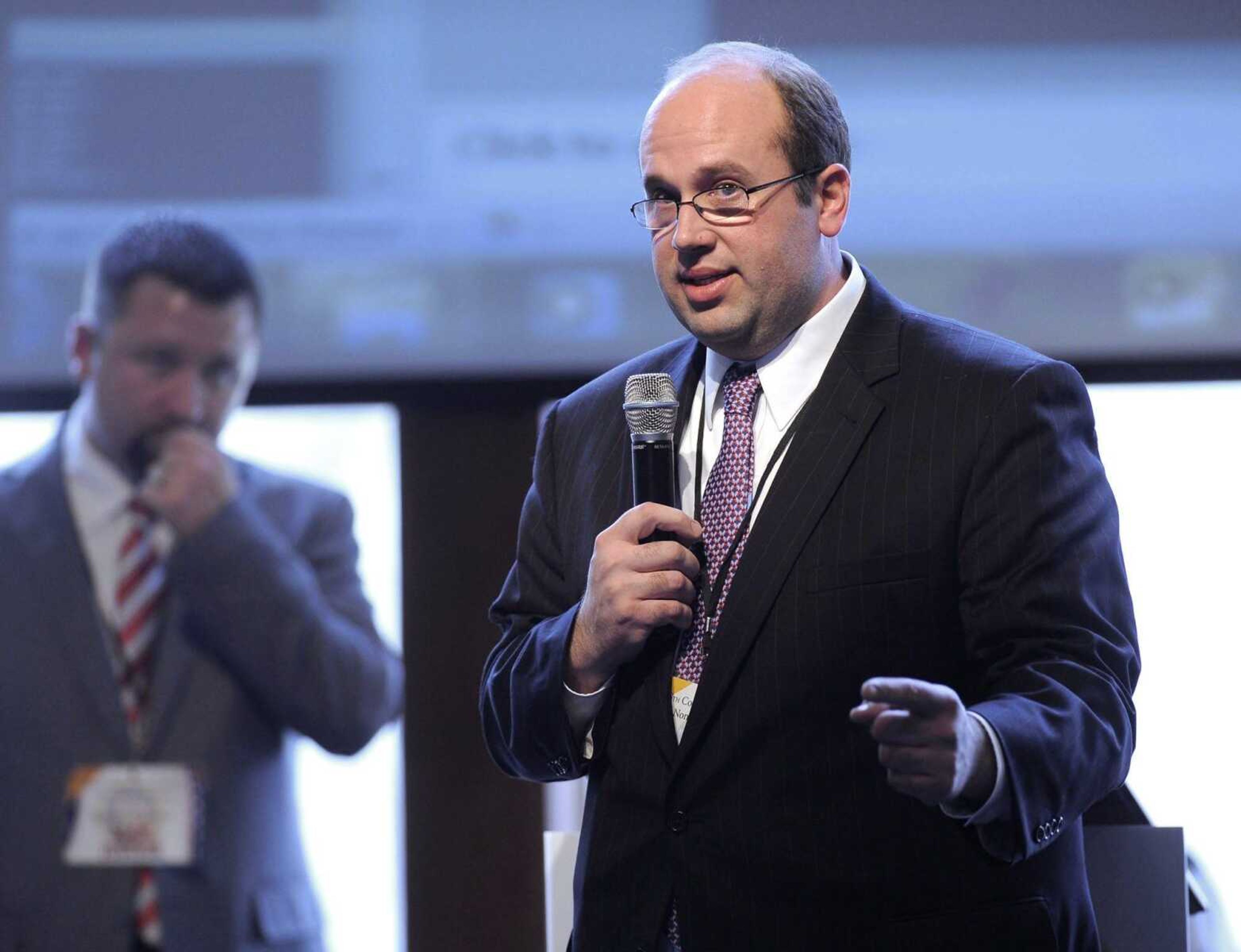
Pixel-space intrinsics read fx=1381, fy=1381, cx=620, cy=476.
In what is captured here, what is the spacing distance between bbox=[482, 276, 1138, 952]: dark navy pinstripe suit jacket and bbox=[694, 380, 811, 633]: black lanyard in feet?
0.16

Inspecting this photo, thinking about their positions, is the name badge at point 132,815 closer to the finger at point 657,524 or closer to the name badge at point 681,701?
the name badge at point 681,701

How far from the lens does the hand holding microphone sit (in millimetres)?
1594

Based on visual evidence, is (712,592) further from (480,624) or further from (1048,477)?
(480,624)

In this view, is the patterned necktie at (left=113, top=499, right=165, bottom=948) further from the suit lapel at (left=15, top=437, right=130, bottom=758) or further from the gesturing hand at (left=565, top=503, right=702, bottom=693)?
the gesturing hand at (left=565, top=503, right=702, bottom=693)

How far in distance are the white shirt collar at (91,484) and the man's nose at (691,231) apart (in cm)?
206

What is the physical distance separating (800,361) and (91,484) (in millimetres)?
2179

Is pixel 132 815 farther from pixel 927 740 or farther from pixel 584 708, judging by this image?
pixel 927 740

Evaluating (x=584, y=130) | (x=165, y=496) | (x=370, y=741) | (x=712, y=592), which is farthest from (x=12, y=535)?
(x=712, y=592)

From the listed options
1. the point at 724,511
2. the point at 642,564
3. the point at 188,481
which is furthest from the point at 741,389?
the point at 188,481

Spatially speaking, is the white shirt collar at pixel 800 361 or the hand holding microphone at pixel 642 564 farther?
the white shirt collar at pixel 800 361

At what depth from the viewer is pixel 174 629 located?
3365 millimetres

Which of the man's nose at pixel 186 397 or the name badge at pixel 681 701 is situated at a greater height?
the man's nose at pixel 186 397

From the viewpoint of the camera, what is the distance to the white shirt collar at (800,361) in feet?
6.09

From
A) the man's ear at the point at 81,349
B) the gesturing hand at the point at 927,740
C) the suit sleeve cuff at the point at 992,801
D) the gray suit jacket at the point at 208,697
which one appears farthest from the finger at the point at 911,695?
the man's ear at the point at 81,349
